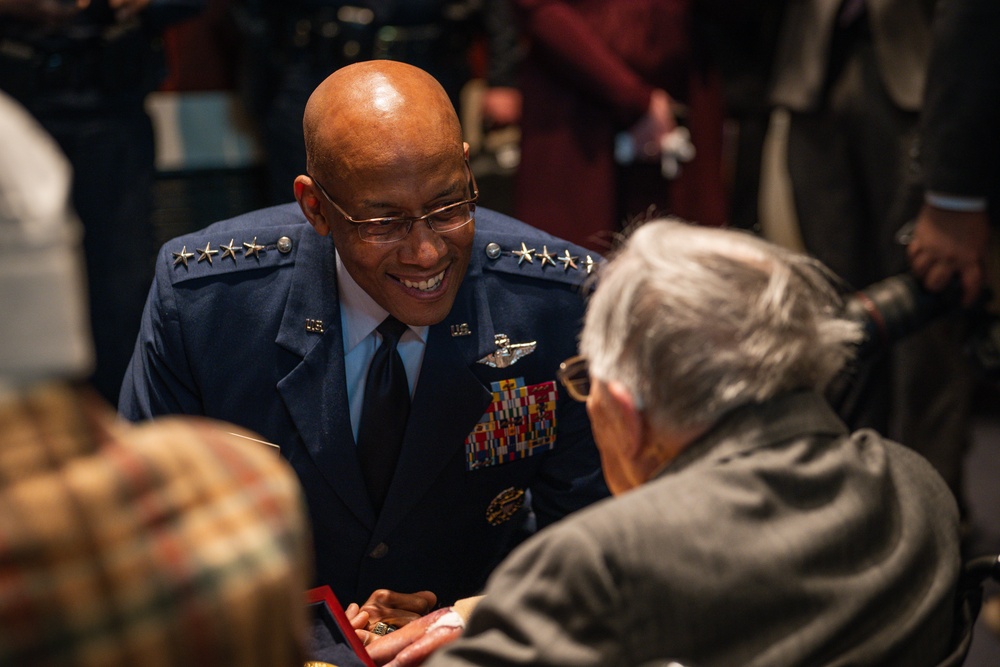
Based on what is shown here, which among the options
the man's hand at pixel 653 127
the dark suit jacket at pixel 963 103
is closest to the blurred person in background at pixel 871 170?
the dark suit jacket at pixel 963 103

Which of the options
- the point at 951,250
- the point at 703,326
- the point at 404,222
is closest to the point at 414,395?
the point at 404,222

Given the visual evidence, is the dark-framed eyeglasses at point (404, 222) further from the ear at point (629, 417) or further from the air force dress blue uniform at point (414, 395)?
the ear at point (629, 417)

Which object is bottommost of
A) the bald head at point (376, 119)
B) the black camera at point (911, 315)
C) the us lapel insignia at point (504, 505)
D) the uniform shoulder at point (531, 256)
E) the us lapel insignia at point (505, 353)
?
the us lapel insignia at point (504, 505)

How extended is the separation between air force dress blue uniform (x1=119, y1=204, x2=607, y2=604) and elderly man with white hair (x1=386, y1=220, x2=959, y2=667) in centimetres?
55

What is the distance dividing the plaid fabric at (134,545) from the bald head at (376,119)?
0.96m

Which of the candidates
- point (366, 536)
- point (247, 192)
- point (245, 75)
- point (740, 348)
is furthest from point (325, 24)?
point (740, 348)

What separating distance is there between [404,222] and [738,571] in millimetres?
891

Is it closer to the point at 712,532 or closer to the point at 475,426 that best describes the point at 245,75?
the point at 475,426

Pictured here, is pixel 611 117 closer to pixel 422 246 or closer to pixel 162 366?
pixel 422 246

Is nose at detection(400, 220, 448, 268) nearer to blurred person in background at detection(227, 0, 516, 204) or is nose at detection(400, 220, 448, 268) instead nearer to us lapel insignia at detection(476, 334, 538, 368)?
us lapel insignia at detection(476, 334, 538, 368)

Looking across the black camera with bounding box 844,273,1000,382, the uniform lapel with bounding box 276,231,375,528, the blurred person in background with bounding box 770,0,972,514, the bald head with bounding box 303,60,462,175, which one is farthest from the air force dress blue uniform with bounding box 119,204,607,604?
the blurred person in background with bounding box 770,0,972,514

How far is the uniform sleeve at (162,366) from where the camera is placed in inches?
76.7

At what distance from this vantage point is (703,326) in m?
1.28

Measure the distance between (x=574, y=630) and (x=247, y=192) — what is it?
10.1ft
